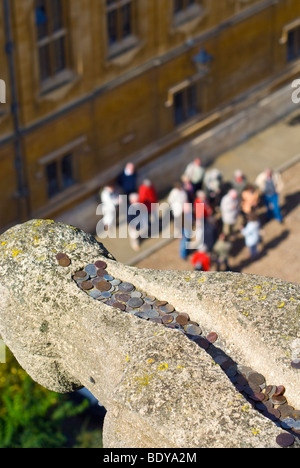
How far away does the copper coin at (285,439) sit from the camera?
769cm

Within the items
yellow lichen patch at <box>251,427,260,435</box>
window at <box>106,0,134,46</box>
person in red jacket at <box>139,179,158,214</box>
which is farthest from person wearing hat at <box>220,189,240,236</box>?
yellow lichen patch at <box>251,427,260,435</box>

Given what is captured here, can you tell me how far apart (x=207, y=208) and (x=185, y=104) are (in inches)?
249

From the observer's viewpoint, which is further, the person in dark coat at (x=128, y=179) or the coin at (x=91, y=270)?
the person in dark coat at (x=128, y=179)

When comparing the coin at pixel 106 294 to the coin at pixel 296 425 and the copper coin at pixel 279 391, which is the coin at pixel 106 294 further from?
the coin at pixel 296 425

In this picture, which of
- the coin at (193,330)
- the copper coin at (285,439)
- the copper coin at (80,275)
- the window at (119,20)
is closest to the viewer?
the copper coin at (285,439)

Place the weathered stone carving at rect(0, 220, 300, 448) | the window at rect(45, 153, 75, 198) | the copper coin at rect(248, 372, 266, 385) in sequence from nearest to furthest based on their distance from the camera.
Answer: the weathered stone carving at rect(0, 220, 300, 448) → the copper coin at rect(248, 372, 266, 385) → the window at rect(45, 153, 75, 198)

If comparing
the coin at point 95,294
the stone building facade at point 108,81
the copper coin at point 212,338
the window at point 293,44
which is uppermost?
the coin at point 95,294

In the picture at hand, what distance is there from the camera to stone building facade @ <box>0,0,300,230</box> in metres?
25.8

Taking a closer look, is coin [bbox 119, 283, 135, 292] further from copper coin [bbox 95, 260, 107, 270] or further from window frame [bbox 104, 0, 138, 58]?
window frame [bbox 104, 0, 138, 58]

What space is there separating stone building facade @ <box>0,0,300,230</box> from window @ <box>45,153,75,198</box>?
3 cm

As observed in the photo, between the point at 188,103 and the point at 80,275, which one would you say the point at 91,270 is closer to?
the point at 80,275

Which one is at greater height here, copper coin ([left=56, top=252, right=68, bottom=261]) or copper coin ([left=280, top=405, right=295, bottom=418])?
copper coin ([left=56, top=252, right=68, bottom=261])

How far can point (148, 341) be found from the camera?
884 cm

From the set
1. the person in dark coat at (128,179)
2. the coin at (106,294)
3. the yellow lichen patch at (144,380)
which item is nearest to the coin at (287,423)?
the yellow lichen patch at (144,380)
